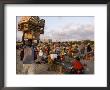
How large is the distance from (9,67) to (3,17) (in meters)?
0.14

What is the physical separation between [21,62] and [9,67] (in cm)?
4

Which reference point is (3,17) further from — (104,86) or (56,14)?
(104,86)

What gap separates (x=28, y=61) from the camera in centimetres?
302

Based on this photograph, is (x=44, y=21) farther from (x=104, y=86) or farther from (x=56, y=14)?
(x=104, y=86)

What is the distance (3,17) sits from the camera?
302 centimetres

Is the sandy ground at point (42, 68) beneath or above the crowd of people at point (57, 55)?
beneath

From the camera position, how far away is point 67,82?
3.02 metres

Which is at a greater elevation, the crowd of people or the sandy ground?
the crowd of people

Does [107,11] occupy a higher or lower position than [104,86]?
higher

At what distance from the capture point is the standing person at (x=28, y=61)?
3021mm

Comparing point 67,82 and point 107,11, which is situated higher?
point 107,11

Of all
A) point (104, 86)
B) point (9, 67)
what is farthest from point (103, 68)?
point (9, 67)

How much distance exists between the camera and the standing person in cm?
302

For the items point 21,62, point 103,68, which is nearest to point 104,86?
point 103,68
